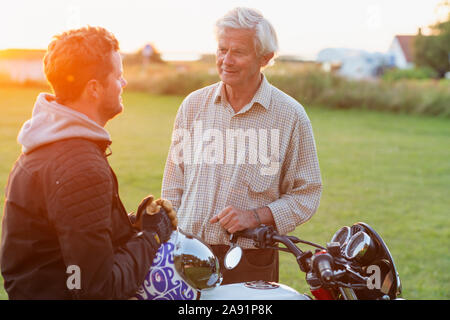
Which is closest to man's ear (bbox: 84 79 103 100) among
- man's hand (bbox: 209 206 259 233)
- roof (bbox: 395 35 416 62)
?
man's hand (bbox: 209 206 259 233)

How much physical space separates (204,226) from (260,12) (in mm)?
1274

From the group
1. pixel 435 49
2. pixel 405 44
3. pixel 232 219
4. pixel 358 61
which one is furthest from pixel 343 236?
pixel 405 44

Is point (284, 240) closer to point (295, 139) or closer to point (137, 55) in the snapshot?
point (295, 139)

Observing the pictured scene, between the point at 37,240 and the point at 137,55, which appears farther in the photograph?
the point at 137,55

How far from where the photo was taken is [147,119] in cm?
2308

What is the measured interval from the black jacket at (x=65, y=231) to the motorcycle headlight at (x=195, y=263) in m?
0.14

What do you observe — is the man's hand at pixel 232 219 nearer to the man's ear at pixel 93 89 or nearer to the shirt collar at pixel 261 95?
the shirt collar at pixel 261 95

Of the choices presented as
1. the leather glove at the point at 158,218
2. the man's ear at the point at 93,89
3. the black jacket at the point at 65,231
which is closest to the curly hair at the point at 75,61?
the man's ear at the point at 93,89

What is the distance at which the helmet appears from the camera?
7.89 ft

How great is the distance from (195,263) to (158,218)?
9.4 inches

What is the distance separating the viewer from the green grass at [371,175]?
7.73m

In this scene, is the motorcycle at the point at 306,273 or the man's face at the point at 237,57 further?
the man's face at the point at 237,57

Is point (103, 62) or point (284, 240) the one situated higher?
point (103, 62)
